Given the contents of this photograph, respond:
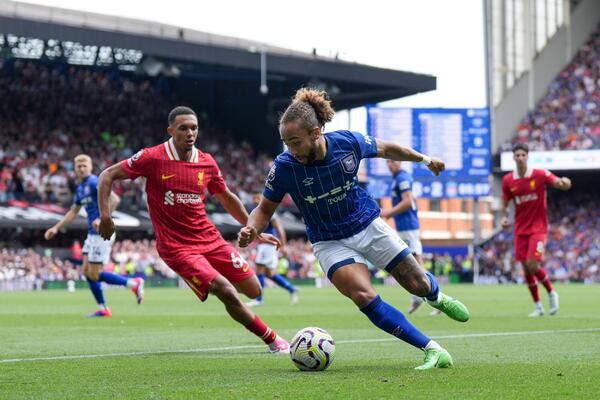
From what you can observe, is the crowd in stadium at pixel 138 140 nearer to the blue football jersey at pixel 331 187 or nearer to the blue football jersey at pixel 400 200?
the blue football jersey at pixel 400 200

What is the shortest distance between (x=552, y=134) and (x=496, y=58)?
708cm

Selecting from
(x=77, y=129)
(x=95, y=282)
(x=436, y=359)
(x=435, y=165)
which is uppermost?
(x=77, y=129)

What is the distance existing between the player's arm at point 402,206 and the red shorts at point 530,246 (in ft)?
5.76

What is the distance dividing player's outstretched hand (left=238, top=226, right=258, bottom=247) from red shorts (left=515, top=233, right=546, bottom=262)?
29.8 ft

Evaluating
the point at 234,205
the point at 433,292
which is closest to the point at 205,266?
the point at 234,205

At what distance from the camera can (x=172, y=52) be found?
44812mm

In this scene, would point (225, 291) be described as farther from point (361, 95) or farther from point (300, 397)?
point (361, 95)

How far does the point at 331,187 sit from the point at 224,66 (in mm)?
39912

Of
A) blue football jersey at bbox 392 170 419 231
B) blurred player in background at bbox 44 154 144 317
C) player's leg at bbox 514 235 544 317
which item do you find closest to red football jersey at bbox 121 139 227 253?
blurred player in background at bbox 44 154 144 317

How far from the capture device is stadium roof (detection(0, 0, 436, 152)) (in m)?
42.9

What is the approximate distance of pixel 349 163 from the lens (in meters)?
8.30

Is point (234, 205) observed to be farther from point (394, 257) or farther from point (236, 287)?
point (394, 257)

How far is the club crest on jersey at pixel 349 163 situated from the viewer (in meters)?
8.28

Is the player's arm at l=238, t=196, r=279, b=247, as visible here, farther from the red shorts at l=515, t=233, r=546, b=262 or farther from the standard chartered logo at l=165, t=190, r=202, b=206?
the red shorts at l=515, t=233, r=546, b=262
